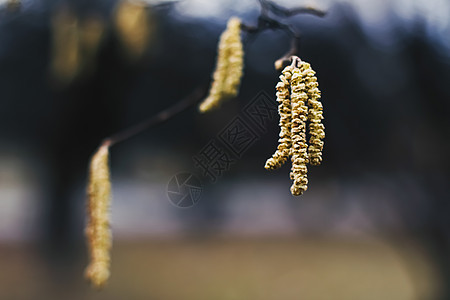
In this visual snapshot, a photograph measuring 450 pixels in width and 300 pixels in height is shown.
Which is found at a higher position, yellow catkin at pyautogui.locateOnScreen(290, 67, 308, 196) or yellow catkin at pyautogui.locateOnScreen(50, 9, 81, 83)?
yellow catkin at pyautogui.locateOnScreen(290, 67, 308, 196)

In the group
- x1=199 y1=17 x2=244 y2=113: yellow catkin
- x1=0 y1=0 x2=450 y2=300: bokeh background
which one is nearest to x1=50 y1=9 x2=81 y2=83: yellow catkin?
x1=0 y1=0 x2=450 y2=300: bokeh background

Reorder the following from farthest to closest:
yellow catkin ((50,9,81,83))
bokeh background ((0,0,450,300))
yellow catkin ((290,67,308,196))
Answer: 1. bokeh background ((0,0,450,300))
2. yellow catkin ((50,9,81,83))
3. yellow catkin ((290,67,308,196))

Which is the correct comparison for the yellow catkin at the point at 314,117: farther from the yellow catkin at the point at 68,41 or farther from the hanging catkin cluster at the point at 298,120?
the yellow catkin at the point at 68,41

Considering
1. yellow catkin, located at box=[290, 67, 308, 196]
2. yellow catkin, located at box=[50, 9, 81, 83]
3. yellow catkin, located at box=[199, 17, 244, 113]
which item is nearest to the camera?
yellow catkin, located at box=[290, 67, 308, 196]

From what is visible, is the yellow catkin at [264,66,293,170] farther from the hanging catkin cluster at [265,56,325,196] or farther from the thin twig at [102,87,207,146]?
the thin twig at [102,87,207,146]

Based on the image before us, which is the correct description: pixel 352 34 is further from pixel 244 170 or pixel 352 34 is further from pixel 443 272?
pixel 244 170

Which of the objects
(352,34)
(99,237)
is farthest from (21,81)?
(99,237)
